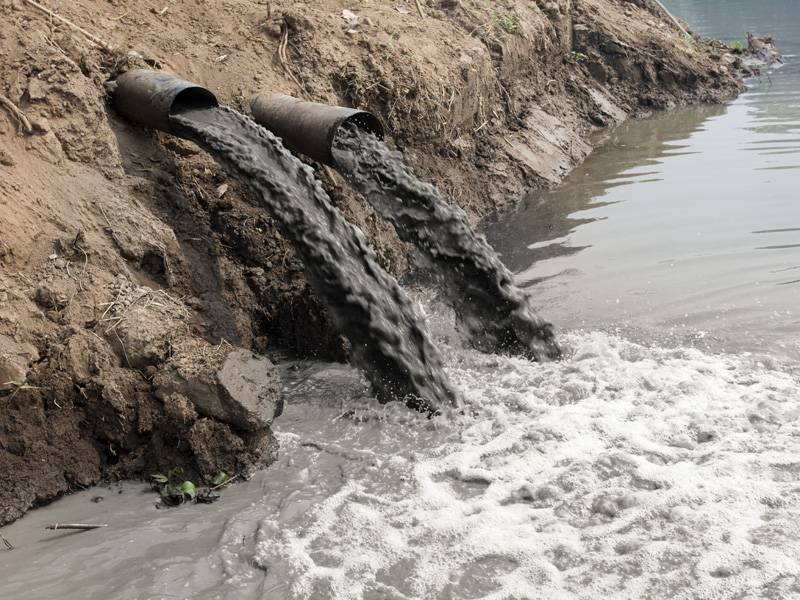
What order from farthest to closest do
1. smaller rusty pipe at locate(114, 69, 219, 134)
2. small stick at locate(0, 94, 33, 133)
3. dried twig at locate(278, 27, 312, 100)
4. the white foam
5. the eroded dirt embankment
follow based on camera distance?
dried twig at locate(278, 27, 312, 100) < smaller rusty pipe at locate(114, 69, 219, 134) < small stick at locate(0, 94, 33, 133) < the eroded dirt embankment < the white foam

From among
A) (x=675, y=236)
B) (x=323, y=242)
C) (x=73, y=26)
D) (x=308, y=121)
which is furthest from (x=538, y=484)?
(x=73, y=26)

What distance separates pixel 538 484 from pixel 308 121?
3273mm

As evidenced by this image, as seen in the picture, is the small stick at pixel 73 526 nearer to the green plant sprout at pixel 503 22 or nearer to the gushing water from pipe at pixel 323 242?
the gushing water from pipe at pixel 323 242

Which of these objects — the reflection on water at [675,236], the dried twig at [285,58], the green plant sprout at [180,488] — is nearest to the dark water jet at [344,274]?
the green plant sprout at [180,488]

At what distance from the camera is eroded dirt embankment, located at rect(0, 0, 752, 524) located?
3.85 m

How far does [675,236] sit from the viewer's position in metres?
6.86

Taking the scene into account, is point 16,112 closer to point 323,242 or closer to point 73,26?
point 73,26

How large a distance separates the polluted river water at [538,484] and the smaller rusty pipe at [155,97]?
2.05m

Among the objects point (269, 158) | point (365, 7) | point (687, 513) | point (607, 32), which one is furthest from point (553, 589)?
point (607, 32)

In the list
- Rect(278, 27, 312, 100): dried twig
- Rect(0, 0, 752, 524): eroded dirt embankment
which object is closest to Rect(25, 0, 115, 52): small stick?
Rect(0, 0, 752, 524): eroded dirt embankment

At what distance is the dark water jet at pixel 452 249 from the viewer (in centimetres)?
521

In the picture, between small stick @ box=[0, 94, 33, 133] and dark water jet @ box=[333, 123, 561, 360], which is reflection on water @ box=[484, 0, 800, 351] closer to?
dark water jet @ box=[333, 123, 561, 360]

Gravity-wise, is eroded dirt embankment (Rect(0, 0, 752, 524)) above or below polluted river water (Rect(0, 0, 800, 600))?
above

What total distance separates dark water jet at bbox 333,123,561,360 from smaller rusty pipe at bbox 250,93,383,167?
19cm
